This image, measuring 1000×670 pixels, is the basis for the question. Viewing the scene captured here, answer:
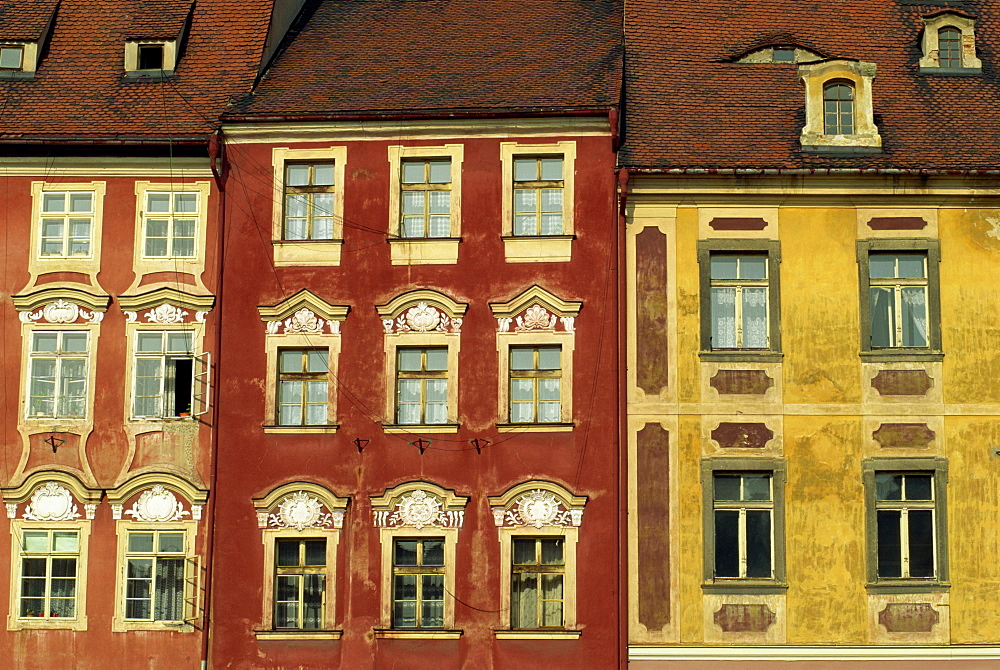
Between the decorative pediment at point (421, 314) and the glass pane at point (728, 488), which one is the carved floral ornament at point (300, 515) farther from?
the glass pane at point (728, 488)

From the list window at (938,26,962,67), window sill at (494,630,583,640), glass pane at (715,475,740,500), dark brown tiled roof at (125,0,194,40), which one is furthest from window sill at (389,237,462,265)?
window at (938,26,962,67)

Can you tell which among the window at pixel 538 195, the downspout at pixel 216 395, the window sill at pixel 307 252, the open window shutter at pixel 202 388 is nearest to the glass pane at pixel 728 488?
the window at pixel 538 195

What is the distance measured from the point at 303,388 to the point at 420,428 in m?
2.10

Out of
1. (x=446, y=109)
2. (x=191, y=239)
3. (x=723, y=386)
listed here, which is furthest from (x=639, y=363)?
(x=191, y=239)

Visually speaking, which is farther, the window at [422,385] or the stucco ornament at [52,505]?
the stucco ornament at [52,505]

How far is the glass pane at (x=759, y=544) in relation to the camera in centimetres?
2483

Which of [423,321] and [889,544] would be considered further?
[423,321]

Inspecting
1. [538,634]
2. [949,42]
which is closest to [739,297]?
[538,634]

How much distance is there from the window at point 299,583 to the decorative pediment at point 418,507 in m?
1.12

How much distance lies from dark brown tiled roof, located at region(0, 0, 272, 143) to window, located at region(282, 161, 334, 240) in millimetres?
1744

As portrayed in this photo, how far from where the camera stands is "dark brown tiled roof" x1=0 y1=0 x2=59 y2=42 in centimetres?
2917

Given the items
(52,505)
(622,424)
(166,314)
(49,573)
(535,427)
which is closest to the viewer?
(622,424)

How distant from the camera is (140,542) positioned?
1018 inches

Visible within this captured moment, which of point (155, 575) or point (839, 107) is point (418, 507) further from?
point (839, 107)
